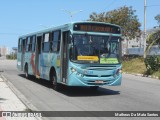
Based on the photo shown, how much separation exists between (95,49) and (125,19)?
127 ft

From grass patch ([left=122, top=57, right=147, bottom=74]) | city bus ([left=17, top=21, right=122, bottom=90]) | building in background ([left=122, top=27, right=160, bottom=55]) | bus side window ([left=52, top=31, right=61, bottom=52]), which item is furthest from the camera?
building in background ([left=122, top=27, right=160, bottom=55])

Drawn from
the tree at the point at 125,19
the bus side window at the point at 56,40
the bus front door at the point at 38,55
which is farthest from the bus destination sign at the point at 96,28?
the tree at the point at 125,19

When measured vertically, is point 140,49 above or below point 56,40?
below

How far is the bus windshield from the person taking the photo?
599 inches

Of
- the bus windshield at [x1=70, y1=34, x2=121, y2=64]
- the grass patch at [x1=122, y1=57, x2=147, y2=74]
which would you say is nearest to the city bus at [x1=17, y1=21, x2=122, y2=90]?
the bus windshield at [x1=70, y1=34, x2=121, y2=64]

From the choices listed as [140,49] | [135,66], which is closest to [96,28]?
[135,66]

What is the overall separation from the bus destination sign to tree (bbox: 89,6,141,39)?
36.9 metres

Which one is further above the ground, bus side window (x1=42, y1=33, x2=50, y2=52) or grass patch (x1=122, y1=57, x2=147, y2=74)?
bus side window (x1=42, y1=33, x2=50, y2=52)

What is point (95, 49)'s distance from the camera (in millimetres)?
15430

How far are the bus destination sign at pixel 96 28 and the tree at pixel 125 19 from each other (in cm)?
3689

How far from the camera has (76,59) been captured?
49.9 feet

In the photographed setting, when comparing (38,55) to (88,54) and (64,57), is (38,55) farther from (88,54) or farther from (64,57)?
(88,54)

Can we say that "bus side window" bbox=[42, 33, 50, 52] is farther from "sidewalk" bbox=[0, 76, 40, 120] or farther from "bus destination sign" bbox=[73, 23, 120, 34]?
"sidewalk" bbox=[0, 76, 40, 120]

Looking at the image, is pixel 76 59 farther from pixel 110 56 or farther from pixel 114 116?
pixel 114 116
